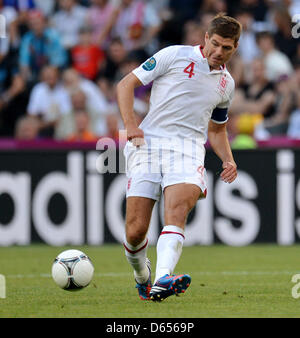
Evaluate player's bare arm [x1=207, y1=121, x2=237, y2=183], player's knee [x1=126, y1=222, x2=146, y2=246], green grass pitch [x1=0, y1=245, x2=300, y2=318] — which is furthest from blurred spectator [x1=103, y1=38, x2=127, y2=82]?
player's knee [x1=126, y1=222, x2=146, y2=246]

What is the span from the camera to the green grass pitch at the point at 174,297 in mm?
6617

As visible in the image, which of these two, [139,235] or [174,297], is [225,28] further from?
[174,297]

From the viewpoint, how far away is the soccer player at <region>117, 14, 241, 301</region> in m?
7.04

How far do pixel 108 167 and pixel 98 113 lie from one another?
2.10 meters

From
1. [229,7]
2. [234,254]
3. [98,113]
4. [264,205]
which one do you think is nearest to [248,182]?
[264,205]

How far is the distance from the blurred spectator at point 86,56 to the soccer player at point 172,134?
366 inches

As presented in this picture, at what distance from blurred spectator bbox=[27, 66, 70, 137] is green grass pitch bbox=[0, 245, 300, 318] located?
314 centimetres

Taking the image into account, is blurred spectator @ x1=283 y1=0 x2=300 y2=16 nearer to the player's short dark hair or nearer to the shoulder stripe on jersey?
the shoulder stripe on jersey

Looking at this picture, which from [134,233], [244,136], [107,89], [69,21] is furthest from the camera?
[69,21]

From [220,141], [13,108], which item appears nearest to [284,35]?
[13,108]

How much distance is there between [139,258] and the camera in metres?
7.42

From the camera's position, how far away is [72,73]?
15633mm

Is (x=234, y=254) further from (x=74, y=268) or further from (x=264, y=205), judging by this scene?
(x=74, y=268)

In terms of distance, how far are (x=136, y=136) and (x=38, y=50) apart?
9.93 metres
